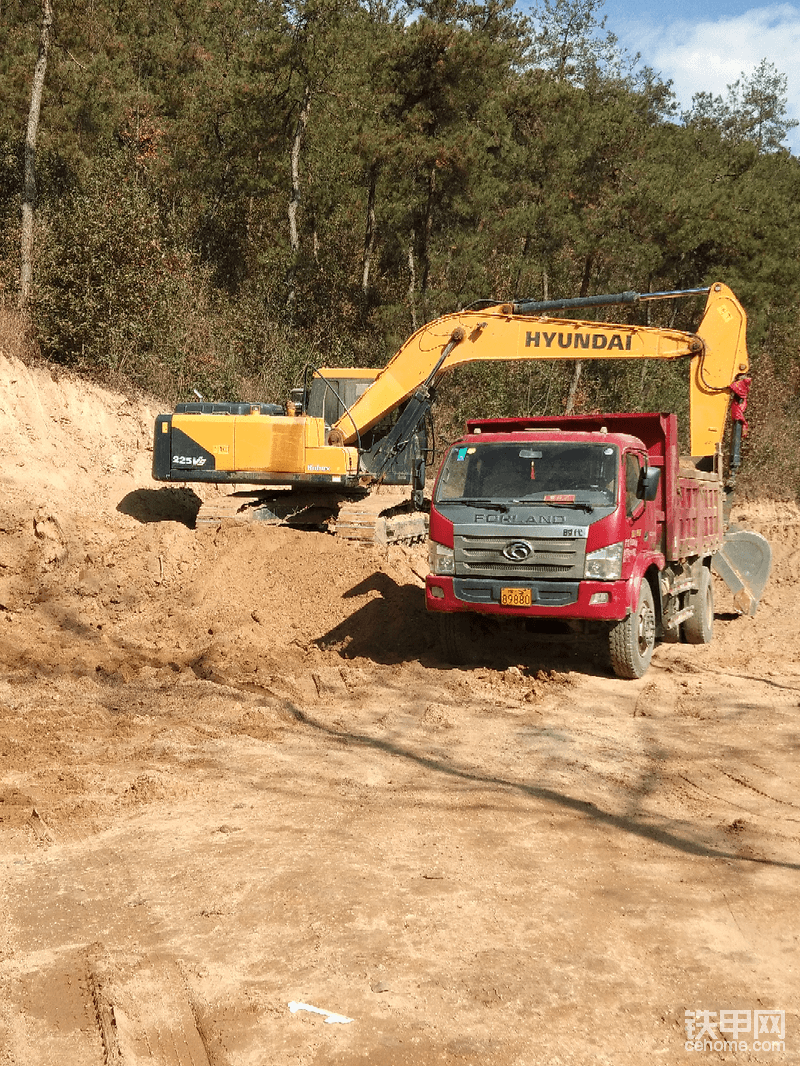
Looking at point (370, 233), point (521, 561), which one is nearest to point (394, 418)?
point (521, 561)

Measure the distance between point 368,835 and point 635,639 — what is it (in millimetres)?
4814

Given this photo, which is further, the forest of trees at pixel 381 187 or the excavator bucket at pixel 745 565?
the forest of trees at pixel 381 187

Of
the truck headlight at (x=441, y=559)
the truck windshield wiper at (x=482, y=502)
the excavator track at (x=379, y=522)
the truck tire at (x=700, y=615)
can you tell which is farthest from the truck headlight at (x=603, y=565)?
the excavator track at (x=379, y=522)

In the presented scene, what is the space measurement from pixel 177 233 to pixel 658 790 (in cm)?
2629

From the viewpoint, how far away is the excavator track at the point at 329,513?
1395 centimetres

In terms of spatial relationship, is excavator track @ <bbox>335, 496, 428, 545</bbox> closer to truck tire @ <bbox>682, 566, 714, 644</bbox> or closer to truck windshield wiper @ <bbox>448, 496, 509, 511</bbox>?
truck windshield wiper @ <bbox>448, 496, 509, 511</bbox>

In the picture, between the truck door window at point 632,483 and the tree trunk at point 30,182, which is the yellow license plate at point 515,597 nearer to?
the truck door window at point 632,483

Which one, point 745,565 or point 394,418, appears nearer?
point 745,565

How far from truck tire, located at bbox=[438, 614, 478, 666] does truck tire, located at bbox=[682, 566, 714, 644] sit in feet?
11.1

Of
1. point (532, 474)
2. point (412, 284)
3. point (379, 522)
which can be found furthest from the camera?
point (412, 284)

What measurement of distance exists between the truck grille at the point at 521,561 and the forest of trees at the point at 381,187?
14495mm

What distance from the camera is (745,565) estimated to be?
15117 millimetres

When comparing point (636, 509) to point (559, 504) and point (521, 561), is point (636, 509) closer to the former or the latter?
point (559, 504)

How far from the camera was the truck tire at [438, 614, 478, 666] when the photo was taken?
1089 centimetres
